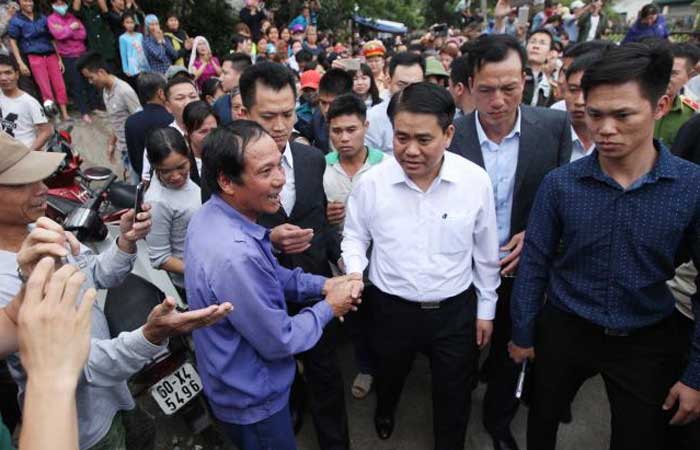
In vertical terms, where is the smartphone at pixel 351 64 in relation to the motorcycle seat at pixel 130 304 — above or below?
above

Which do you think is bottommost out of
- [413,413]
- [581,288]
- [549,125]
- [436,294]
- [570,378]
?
[413,413]

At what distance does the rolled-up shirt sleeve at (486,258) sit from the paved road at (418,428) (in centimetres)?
104

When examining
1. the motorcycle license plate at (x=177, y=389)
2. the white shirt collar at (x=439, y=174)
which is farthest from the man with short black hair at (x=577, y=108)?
the motorcycle license plate at (x=177, y=389)

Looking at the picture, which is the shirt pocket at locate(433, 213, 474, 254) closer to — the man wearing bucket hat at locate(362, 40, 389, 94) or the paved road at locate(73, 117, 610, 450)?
the paved road at locate(73, 117, 610, 450)

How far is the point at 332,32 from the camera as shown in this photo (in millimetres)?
17672

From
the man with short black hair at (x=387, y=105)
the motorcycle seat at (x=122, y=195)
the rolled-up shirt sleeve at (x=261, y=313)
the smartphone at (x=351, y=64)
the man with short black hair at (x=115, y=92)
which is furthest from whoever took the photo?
the man with short black hair at (x=115, y=92)

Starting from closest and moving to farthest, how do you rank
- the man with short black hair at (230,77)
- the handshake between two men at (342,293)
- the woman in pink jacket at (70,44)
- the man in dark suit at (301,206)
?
the handshake between two men at (342,293) < the man in dark suit at (301,206) < the man with short black hair at (230,77) < the woman in pink jacket at (70,44)

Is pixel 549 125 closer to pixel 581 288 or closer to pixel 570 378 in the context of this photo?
pixel 581 288

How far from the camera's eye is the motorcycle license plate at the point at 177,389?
2.72m

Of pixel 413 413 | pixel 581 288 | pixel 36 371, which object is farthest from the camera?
pixel 413 413

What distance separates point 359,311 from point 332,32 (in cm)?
1654

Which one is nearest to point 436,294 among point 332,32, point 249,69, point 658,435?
point 658,435

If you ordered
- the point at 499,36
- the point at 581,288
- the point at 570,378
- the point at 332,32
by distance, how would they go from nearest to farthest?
the point at 581,288
the point at 570,378
the point at 499,36
the point at 332,32

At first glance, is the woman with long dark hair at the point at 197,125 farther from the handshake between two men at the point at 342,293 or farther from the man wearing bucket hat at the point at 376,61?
the man wearing bucket hat at the point at 376,61
